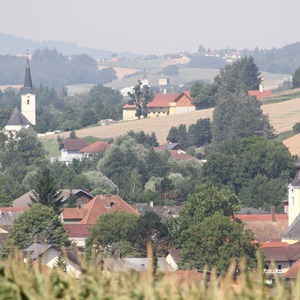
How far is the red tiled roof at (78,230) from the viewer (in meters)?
60.5

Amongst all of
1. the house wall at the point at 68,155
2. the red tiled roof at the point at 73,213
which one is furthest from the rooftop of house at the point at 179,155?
the red tiled roof at the point at 73,213

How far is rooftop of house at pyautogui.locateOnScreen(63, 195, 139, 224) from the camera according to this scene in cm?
6800

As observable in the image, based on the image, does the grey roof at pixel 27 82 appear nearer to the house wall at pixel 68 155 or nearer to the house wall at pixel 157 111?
the house wall at pixel 157 111

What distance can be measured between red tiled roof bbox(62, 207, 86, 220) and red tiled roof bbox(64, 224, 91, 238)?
4.29 m

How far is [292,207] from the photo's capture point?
61281 mm

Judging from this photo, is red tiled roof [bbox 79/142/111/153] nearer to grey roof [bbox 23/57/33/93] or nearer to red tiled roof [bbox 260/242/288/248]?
grey roof [bbox 23/57/33/93]

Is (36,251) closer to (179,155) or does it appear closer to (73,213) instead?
(73,213)

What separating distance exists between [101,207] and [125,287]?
62072 millimetres

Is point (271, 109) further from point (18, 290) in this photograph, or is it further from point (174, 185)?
point (18, 290)

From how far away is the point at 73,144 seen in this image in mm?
125875

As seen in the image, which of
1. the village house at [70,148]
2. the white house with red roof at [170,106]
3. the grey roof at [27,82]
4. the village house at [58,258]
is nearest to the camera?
the village house at [58,258]

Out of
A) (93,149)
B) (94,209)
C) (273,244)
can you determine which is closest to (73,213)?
(94,209)

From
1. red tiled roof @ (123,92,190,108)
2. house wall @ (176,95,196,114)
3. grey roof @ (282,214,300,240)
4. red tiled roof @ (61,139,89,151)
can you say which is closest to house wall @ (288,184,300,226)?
grey roof @ (282,214,300,240)

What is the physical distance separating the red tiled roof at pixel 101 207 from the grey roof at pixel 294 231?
10106 mm
